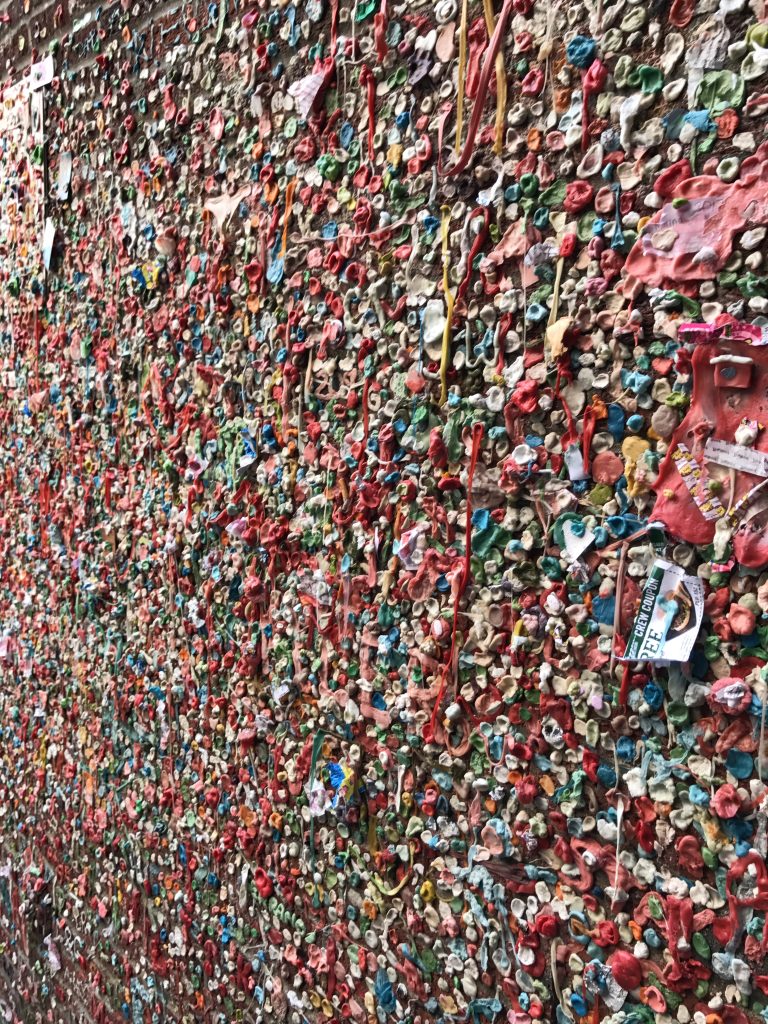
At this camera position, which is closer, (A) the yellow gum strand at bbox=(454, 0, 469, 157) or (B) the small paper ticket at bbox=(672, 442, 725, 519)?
(B) the small paper ticket at bbox=(672, 442, 725, 519)

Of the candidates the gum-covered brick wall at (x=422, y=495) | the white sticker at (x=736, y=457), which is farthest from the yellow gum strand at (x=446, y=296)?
the white sticker at (x=736, y=457)

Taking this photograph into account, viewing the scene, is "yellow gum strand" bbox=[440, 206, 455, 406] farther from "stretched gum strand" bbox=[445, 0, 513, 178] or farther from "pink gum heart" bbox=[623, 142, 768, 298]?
"pink gum heart" bbox=[623, 142, 768, 298]

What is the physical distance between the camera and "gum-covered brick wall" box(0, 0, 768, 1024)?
580 millimetres

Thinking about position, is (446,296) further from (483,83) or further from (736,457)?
(736,457)

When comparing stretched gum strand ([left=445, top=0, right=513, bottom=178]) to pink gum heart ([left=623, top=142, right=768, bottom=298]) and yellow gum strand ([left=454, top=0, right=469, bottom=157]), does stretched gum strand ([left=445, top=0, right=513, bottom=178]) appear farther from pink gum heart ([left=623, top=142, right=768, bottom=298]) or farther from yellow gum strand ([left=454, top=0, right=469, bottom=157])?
pink gum heart ([left=623, top=142, right=768, bottom=298])

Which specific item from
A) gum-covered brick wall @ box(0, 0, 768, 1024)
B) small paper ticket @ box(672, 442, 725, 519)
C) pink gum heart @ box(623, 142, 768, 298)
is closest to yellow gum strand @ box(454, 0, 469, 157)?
gum-covered brick wall @ box(0, 0, 768, 1024)

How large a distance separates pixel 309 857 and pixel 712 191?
2.71ft

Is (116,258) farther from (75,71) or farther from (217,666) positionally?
(217,666)

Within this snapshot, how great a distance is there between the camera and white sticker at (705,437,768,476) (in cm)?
55

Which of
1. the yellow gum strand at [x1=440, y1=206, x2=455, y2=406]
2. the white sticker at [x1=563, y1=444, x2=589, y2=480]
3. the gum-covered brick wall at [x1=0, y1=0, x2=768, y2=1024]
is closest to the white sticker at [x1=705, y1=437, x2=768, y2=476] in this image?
the gum-covered brick wall at [x1=0, y1=0, x2=768, y2=1024]

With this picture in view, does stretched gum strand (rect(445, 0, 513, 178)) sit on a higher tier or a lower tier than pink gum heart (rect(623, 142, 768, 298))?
higher

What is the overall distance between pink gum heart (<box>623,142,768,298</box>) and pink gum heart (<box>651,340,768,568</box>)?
0.06m

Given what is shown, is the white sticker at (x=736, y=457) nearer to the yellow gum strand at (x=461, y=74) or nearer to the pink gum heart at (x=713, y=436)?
the pink gum heart at (x=713, y=436)

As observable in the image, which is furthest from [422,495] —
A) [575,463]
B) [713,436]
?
[713,436]
